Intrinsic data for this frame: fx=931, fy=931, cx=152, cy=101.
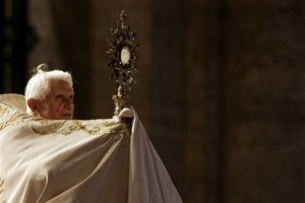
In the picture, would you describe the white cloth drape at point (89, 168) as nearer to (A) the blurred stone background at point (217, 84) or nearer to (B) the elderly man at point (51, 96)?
(B) the elderly man at point (51, 96)

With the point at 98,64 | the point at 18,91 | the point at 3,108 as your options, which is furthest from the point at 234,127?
the point at 3,108

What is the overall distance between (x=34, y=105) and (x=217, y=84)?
7.96ft

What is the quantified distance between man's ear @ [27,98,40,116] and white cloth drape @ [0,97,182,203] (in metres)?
0.41

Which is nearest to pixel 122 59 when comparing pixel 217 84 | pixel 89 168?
pixel 89 168

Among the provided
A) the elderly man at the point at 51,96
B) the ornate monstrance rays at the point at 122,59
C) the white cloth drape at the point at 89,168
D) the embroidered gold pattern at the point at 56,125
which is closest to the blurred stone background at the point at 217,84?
the elderly man at the point at 51,96

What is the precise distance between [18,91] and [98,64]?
100cm

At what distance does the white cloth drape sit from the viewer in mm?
4086

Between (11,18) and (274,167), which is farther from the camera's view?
(11,18)

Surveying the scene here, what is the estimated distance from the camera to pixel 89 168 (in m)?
4.15

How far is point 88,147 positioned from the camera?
13.7ft

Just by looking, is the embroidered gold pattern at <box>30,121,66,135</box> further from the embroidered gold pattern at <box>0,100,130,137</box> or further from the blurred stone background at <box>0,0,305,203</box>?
the blurred stone background at <box>0,0,305,203</box>

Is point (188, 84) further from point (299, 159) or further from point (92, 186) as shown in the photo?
point (92, 186)

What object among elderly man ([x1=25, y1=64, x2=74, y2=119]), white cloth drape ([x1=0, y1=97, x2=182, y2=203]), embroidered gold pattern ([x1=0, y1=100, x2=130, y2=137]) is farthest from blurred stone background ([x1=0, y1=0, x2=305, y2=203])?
white cloth drape ([x1=0, y1=97, x2=182, y2=203])

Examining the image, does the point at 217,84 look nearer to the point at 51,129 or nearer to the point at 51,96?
the point at 51,96
